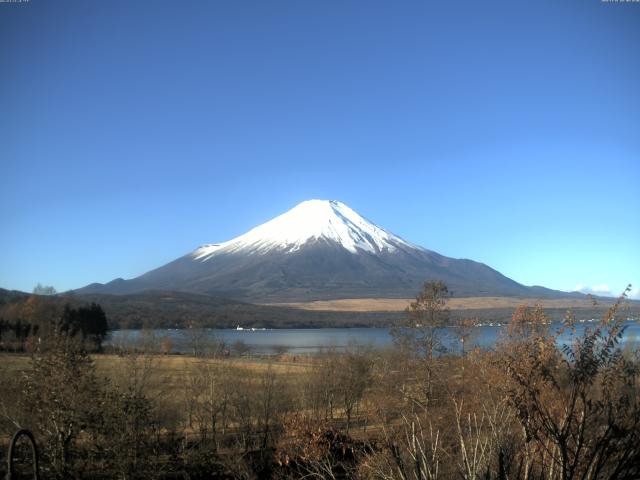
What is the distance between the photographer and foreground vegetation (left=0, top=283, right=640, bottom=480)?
580 cm

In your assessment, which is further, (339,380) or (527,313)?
(339,380)

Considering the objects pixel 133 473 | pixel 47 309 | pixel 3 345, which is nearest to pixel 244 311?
pixel 47 309

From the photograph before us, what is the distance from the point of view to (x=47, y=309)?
64.9 metres

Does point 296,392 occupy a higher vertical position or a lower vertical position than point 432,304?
lower

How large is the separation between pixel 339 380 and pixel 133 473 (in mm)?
15868

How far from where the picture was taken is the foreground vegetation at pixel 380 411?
580 centimetres

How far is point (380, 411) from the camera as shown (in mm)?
19750

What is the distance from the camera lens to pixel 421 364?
1003 inches

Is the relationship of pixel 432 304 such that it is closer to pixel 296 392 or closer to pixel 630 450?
pixel 296 392

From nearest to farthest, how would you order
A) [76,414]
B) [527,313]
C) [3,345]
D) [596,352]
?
1. [596,352]
2. [527,313]
3. [76,414]
4. [3,345]

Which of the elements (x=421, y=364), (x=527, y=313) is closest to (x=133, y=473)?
(x=527, y=313)

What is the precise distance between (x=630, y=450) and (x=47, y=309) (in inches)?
2705

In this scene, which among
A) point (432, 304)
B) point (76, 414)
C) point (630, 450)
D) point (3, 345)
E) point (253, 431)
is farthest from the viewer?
point (3, 345)

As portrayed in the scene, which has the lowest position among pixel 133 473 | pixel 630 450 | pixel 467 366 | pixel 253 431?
pixel 253 431
